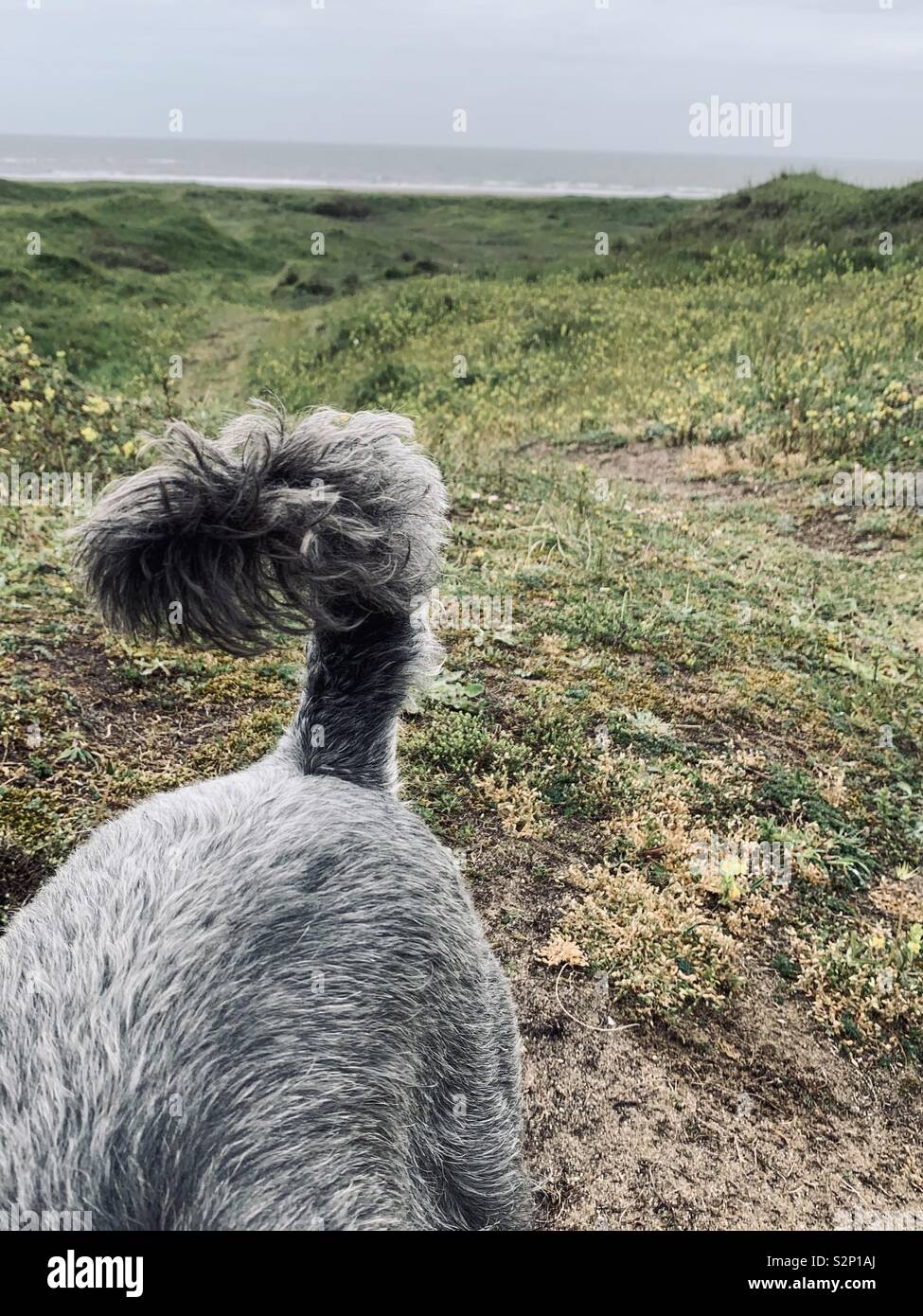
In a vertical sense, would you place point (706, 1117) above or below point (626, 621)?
below

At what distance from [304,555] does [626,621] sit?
4.89m

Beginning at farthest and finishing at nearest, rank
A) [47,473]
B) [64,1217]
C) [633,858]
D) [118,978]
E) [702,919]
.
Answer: [47,473]
[633,858]
[702,919]
[118,978]
[64,1217]

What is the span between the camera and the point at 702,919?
15.1 feet

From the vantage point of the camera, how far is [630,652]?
6.84 metres

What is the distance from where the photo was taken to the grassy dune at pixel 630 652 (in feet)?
14.4

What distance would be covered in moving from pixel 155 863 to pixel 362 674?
0.99 m

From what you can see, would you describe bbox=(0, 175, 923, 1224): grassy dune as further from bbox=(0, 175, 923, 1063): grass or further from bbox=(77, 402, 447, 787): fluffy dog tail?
bbox=(77, 402, 447, 787): fluffy dog tail

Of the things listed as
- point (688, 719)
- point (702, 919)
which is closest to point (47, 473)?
point (688, 719)

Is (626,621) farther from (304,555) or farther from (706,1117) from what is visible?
(304,555)

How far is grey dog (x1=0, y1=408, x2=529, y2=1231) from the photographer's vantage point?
6.24ft

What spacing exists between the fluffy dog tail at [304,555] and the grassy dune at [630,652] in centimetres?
143

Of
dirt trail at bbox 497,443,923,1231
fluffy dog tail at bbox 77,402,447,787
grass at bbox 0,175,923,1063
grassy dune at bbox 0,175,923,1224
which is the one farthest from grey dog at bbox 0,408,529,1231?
grass at bbox 0,175,923,1063

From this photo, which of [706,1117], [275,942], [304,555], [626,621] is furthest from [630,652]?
[275,942]
